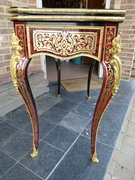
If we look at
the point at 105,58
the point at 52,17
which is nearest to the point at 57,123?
the point at 105,58

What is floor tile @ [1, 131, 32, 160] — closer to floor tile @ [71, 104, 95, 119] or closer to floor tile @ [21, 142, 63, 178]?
floor tile @ [21, 142, 63, 178]

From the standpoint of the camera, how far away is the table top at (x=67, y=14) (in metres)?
0.62

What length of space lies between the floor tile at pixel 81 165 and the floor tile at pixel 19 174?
0.10 m

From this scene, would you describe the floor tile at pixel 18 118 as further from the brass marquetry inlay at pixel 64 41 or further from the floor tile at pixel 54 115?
the brass marquetry inlay at pixel 64 41

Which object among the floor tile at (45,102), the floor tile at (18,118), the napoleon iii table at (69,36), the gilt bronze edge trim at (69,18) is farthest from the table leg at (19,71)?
the floor tile at (45,102)

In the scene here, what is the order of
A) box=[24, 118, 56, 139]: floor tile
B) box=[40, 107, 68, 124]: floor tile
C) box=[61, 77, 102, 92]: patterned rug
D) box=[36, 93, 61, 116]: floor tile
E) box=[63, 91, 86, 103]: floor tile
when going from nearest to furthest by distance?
box=[24, 118, 56, 139]: floor tile
box=[40, 107, 68, 124]: floor tile
box=[36, 93, 61, 116]: floor tile
box=[63, 91, 86, 103]: floor tile
box=[61, 77, 102, 92]: patterned rug

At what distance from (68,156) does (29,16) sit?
867 millimetres

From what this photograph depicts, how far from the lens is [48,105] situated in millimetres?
1629

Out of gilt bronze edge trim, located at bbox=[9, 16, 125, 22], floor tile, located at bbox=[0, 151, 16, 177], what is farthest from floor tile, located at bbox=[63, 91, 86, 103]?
gilt bronze edge trim, located at bbox=[9, 16, 125, 22]

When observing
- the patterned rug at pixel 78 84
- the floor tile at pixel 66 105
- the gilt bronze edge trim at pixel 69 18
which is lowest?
the floor tile at pixel 66 105

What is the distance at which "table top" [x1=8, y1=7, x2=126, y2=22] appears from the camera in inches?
24.3

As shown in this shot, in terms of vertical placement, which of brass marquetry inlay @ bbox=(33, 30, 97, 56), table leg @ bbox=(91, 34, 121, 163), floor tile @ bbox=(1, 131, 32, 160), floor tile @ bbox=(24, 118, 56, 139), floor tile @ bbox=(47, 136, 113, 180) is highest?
brass marquetry inlay @ bbox=(33, 30, 97, 56)

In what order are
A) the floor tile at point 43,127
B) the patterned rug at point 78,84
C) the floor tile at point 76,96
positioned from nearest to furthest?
the floor tile at point 43,127 < the floor tile at point 76,96 < the patterned rug at point 78,84

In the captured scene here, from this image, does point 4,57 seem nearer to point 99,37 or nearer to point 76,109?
point 76,109
